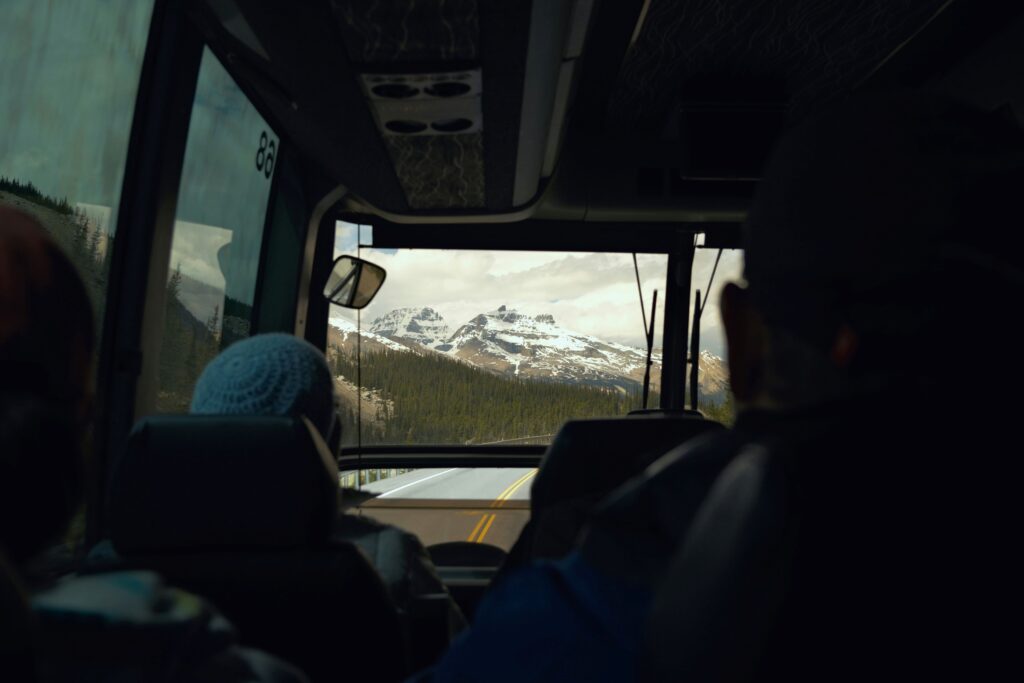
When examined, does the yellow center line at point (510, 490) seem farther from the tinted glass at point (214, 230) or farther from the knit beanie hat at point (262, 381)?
Answer: the knit beanie hat at point (262, 381)

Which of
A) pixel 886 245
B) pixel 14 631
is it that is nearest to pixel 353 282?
pixel 886 245

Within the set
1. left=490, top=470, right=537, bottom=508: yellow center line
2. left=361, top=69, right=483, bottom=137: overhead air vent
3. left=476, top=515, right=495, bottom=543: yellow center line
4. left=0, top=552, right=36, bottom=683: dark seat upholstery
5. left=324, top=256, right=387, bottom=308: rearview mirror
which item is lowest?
left=476, top=515, right=495, bottom=543: yellow center line

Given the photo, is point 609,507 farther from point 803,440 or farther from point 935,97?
point 935,97

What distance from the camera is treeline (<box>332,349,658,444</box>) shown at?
612 centimetres

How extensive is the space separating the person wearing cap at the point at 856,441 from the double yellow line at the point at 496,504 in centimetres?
507

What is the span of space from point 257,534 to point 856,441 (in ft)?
4.56

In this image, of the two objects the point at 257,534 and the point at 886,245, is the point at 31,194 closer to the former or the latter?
the point at 257,534

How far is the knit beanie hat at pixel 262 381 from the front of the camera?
2.21 m

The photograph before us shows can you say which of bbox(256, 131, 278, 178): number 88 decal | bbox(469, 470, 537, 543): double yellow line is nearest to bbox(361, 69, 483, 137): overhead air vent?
bbox(256, 131, 278, 178): number 88 decal

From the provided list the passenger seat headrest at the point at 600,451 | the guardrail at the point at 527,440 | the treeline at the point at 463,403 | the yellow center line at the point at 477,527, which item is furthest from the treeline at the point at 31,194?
Result: the guardrail at the point at 527,440

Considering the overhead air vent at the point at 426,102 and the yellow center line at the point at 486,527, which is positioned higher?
the overhead air vent at the point at 426,102

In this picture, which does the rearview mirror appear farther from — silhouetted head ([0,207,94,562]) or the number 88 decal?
silhouetted head ([0,207,94,562])

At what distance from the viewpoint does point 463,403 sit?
6473 mm

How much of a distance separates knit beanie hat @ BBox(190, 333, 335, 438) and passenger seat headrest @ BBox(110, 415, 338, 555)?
1.13ft
